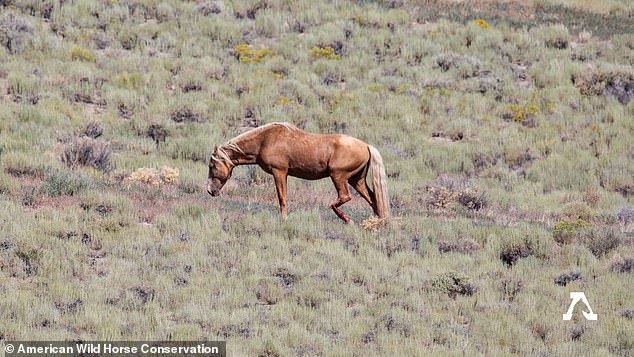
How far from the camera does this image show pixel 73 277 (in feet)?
41.9

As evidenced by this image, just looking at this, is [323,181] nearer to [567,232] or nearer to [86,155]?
[86,155]

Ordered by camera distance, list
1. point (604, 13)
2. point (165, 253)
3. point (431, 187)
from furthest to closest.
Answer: point (604, 13) < point (431, 187) < point (165, 253)

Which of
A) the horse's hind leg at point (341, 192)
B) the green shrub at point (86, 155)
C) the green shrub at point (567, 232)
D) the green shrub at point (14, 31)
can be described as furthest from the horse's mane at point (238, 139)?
the green shrub at point (14, 31)

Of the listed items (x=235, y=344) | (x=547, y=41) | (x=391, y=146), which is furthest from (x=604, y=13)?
A: (x=235, y=344)

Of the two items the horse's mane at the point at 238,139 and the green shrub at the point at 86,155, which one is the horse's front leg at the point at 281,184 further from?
the green shrub at the point at 86,155

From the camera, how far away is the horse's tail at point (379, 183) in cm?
1535

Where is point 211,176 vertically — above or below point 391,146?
above

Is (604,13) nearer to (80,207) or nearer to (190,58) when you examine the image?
(190,58)

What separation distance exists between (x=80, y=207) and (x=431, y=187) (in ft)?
26.8
